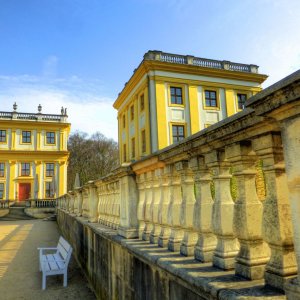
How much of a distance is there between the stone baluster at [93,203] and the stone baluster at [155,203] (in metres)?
3.27

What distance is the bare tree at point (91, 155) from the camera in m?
45.2

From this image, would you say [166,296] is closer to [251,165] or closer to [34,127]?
[251,165]

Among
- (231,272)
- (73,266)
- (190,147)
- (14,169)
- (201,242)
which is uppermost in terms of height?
(14,169)

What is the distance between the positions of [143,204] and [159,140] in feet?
54.0

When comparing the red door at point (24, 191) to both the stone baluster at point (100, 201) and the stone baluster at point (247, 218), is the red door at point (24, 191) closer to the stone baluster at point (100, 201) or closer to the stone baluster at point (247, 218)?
the stone baluster at point (100, 201)

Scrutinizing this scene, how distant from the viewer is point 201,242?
232 centimetres

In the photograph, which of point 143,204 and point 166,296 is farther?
point 143,204

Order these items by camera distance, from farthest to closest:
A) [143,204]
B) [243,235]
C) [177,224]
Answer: [143,204] < [177,224] < [243,235]

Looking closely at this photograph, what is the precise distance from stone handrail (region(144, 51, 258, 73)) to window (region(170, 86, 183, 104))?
1.89 metres

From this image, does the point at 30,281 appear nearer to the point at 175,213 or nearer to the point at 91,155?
the point at 175,213

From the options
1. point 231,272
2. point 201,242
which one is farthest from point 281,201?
point 201,242

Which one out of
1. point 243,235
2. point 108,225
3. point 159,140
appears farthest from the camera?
point 159,140

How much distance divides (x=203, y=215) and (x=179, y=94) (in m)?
19.9

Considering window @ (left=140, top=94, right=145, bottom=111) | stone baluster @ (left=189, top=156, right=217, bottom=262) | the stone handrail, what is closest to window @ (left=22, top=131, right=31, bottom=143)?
window @ (left=140, top=94, right=145, bottom=111)
